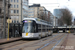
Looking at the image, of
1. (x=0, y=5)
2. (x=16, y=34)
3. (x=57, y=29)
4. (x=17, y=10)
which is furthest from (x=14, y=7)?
(x=16, y=34)

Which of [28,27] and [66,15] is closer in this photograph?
[28,27]

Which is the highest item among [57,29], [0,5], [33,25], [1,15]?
[0,5]

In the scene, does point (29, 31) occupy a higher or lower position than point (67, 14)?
lower

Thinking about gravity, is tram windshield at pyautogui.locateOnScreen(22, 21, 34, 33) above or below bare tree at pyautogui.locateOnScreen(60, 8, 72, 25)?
below

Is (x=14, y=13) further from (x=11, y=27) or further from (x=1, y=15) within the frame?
(x=11, y=27)

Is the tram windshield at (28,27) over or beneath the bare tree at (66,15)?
beneath

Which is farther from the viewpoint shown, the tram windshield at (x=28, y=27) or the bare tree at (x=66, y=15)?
the bare tree at (x=66, y=15)

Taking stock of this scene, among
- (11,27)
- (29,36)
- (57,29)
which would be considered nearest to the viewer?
(29,36)

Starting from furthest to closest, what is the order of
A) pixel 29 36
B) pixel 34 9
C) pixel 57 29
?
1. pixel 34 9
2. pixel 57 29
3. pixel 29 36

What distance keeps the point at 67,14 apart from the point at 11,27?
4773cm

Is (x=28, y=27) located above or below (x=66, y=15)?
below

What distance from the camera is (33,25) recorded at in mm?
18359

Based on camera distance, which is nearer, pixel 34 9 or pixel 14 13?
pixel 14 13

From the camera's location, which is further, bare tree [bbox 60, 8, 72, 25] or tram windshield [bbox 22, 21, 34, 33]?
bare tree [bbox 60, 8, 72, 25]
